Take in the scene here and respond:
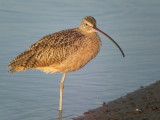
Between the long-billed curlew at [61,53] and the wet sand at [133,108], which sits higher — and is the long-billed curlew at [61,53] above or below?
above

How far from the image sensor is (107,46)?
1398 centimetres

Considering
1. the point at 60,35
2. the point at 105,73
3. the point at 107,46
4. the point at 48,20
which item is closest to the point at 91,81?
the point at 105,73

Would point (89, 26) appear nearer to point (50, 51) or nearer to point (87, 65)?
point (50, 51)

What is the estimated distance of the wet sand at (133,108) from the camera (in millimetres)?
9203

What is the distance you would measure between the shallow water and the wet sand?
0.52 meters

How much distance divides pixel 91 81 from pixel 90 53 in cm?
111

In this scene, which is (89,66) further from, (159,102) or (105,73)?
(159,102)

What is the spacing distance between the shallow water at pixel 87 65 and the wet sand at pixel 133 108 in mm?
522

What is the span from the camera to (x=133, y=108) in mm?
9625

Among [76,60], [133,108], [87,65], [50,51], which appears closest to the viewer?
[133,108]

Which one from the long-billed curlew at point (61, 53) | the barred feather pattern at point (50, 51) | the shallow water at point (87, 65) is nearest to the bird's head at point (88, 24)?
the long-billed curlew at point (61, 53)

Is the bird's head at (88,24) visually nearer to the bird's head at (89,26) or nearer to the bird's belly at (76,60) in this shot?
the bird's head at (89,26)

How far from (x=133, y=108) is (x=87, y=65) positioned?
3.56 meters

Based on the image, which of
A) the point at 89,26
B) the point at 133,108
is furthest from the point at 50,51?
the point at 133,108
